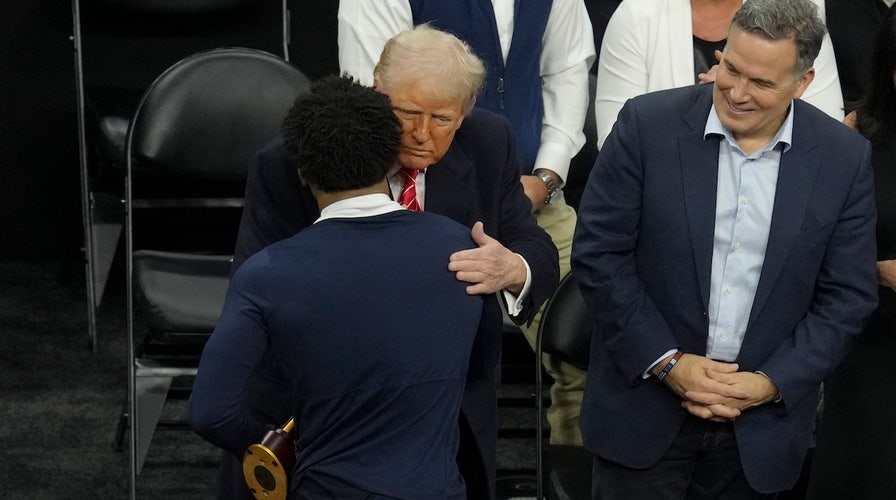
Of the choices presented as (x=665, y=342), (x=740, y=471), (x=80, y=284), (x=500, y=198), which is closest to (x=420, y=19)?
(x=500, y=198)

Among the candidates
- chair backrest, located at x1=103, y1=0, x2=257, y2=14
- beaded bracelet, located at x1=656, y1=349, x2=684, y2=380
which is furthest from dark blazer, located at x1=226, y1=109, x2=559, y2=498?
chair backrest, located at x1=103, y1=0, x2=257, y2=14

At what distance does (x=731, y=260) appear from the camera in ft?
7.84

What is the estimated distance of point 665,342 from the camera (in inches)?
95.3

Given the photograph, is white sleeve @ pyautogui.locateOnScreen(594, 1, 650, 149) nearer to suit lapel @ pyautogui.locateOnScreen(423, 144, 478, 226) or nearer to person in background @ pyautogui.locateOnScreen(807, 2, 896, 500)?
person in background @ pyautogui.locateOnScreen(807, 2, 896, 500)

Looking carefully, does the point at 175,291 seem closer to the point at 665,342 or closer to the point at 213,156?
the point at 213,156

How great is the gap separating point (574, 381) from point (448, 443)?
1315mm

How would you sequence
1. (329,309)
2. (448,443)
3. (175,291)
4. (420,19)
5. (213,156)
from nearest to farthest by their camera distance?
(329,309) < (448,443) < (420,19) < (175,291) < (213,156)

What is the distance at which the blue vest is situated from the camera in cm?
318

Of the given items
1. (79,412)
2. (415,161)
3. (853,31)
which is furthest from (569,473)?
(79,412)

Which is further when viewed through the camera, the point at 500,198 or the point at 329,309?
the point at 500,198

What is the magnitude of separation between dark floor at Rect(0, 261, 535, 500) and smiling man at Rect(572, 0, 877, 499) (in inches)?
35.4

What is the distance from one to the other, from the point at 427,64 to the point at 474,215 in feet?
0.98

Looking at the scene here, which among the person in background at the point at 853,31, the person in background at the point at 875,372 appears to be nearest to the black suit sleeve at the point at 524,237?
the person in background at the point at 875,372

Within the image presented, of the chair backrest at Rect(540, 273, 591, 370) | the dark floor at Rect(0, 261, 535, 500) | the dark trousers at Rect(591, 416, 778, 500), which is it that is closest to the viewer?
the dark trousers at Rect(591, 416, 778, 500)
